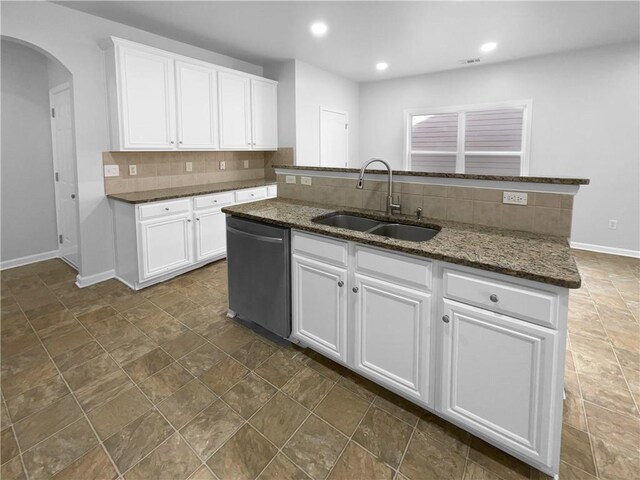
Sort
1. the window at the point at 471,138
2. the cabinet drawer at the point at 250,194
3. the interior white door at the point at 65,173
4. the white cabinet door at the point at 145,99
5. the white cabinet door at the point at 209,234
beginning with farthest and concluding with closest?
the window at the point at 471,138 < the cabinet drawer at the point at 250,194 < the white cabinet door at the point at 209,234 < the interior white door at the point at 65,173 < the white cabinet door at the point at 145,99

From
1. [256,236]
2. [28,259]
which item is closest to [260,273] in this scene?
[256,236]

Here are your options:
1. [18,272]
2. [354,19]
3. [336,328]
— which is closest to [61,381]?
[336,328]

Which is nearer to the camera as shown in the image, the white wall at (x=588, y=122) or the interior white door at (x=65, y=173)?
the interior white door at (x=65, y=173)

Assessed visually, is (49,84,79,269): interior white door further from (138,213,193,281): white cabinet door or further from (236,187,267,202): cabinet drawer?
(236,187,267,202): cabinet drawer

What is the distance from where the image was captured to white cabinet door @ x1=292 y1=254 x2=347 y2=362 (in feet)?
6.61

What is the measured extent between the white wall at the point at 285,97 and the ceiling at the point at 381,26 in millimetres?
232

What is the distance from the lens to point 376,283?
71.3 inches

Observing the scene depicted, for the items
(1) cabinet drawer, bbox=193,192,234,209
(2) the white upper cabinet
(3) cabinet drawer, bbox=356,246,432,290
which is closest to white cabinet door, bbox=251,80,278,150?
(2) the white upper cabinet

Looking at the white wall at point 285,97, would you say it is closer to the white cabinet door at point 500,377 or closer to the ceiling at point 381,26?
the ceiling at point 381,26

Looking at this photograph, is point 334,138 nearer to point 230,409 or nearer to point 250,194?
point 250,194

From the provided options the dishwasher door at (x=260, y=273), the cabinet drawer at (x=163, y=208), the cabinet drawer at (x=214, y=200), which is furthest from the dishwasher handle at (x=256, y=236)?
the cabinet drawer at (x=214, y=200)

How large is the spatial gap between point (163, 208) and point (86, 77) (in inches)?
53.8

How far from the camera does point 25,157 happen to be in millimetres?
3992

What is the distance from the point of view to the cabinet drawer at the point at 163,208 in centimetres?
335
